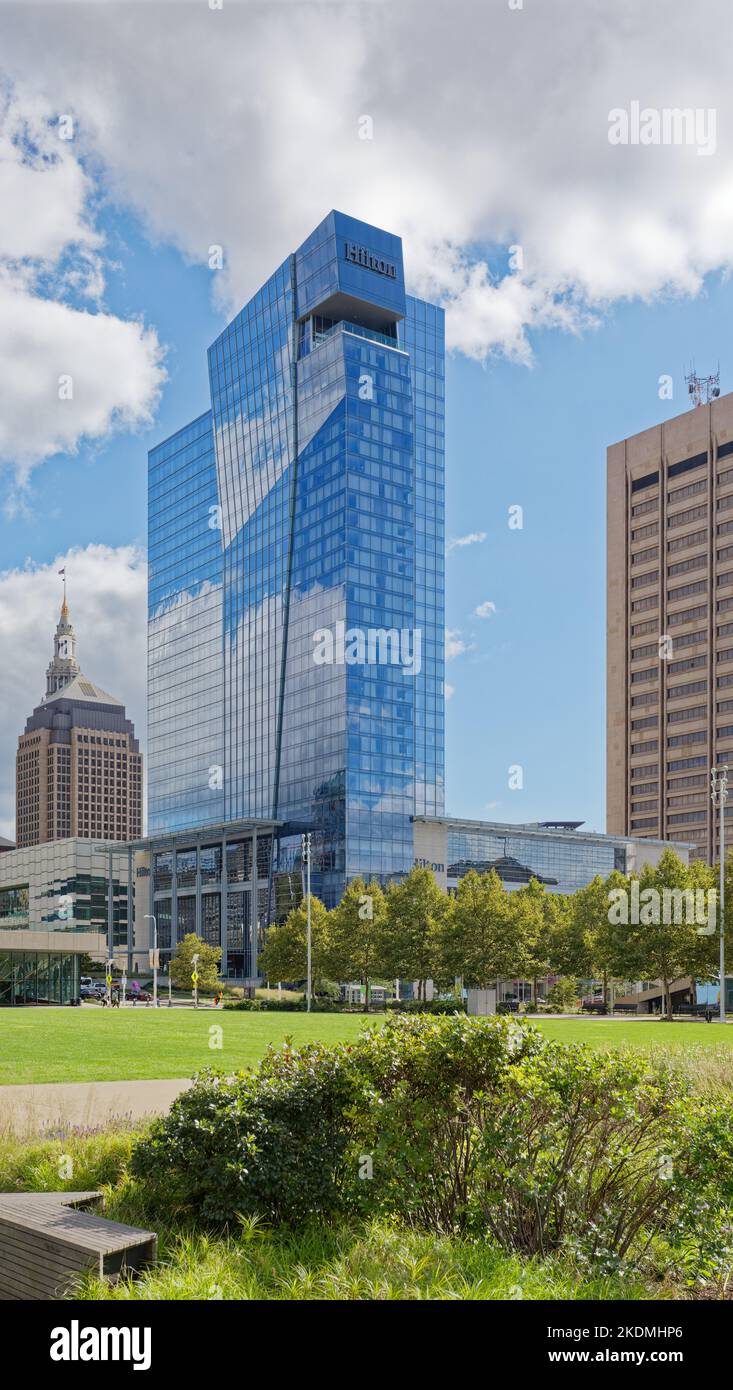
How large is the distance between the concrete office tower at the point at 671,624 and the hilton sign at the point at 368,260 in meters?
40.3

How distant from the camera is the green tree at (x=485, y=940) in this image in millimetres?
70500

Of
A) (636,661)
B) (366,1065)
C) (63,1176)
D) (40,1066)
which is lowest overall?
(40,1066)

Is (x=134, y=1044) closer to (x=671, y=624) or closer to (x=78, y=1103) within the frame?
(x=78, y=1103)

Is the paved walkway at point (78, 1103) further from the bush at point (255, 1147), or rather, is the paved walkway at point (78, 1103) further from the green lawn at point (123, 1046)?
the bush at point (255, 1147)

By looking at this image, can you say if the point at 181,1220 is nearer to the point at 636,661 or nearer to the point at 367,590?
the point at 367,590

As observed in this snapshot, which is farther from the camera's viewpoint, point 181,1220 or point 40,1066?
point 40,1066

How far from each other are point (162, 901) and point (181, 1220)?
5184 inches

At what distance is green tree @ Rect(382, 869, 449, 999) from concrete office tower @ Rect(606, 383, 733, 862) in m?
68.0

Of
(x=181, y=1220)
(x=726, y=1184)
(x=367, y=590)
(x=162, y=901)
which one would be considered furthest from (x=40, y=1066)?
(x=162, y=901)

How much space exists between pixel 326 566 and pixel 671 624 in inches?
1893

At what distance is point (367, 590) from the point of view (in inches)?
4641

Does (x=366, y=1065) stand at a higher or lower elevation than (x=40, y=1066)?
higher

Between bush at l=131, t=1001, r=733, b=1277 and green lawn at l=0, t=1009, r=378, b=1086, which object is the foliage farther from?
bush at l=131, t=1001, r=733, b=1277
